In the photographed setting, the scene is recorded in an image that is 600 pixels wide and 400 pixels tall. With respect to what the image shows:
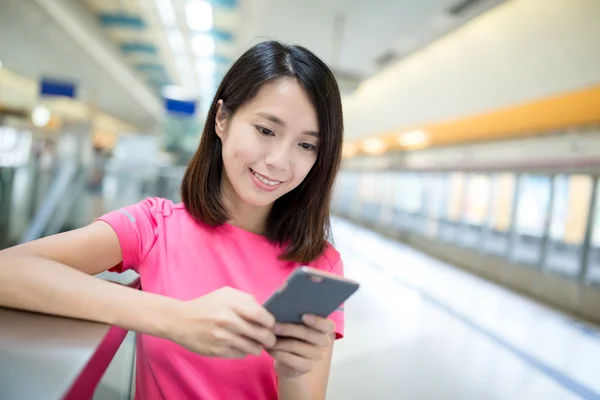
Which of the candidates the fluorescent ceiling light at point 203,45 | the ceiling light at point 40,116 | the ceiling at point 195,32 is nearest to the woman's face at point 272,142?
the ceiling at point 195,32

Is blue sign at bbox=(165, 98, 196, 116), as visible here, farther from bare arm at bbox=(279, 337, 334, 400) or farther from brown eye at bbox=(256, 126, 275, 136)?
bare arm at bbox=(279, 337, 334, 400)

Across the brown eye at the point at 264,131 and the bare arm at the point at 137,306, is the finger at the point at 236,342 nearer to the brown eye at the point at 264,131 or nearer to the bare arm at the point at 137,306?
the bare arm at the point at 137,306

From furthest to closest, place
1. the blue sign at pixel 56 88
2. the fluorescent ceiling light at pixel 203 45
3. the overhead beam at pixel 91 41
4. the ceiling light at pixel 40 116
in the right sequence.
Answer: the ceiling light at pixel 40 116
the blue sign at pixel 56 88
the fluorescent ceiling light at pixel 203 45
the overhead beam at pixel 91 41

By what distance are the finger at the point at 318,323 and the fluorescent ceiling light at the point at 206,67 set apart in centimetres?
1399

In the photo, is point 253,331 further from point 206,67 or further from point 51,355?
point 206,67

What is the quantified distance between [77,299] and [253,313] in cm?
39

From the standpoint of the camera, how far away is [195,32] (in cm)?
1104

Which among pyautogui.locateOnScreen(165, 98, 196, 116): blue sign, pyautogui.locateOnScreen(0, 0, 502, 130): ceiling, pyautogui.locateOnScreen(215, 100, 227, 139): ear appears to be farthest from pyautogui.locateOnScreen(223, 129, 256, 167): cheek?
pyautogui.locateOnScreen(165, 98, 196, 116): blue sign

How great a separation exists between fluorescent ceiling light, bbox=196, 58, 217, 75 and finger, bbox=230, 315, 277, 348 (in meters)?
14.0

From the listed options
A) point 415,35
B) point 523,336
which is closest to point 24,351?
point 523,336

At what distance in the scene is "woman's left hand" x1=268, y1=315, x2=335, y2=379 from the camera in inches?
35.2

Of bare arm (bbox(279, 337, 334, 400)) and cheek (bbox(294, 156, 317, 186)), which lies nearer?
bare arm (bbox(279, 337, 334, 400))

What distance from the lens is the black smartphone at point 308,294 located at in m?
0.75

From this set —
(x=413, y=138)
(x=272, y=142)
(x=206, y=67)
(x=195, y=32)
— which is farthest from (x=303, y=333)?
(x=206, y=67)
